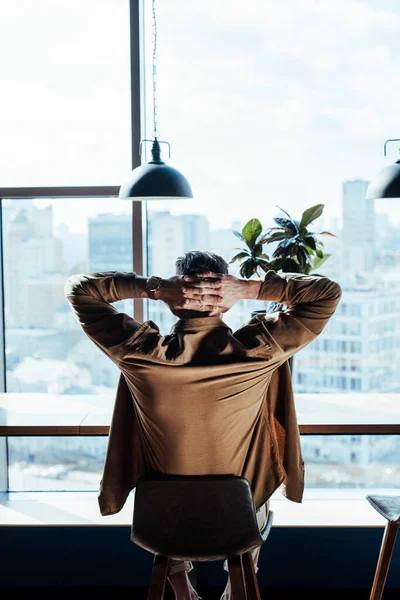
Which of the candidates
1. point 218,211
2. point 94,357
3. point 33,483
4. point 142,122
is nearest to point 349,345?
point 218,211

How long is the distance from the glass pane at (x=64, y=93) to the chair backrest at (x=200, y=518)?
210cm

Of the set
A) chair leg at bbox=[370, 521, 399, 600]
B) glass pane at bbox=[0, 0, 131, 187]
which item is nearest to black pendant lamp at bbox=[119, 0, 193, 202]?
glass pane at bbox=[0, 0, 131, 187]

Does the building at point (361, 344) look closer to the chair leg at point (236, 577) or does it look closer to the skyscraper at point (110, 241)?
the skyscraper at point (110, 241)

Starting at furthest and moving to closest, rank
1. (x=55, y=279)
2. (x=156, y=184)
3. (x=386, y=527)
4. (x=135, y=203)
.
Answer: (x=55, y=279) → (x=135, y=203) → (x=156, y=184) → (x=386, y=527)

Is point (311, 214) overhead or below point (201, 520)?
overhead

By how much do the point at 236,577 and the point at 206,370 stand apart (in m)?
0.48

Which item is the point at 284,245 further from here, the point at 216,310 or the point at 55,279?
A: the point at 55,279

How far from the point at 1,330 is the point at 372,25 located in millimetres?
2347

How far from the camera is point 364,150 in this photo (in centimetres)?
336

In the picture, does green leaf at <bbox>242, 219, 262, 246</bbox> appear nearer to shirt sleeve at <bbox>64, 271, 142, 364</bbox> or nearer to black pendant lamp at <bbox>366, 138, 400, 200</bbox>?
black pendant lamp at <bbox>366, 138, 400, 200</bbox>

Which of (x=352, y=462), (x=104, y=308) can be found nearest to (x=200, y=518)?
Answer: (x=104, y=308)

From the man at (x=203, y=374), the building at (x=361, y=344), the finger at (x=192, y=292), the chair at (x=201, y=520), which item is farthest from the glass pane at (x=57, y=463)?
the chair at (x=201, y=520)

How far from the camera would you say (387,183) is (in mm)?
2803

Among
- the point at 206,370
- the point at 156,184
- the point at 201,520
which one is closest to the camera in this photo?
the point at 201,520
